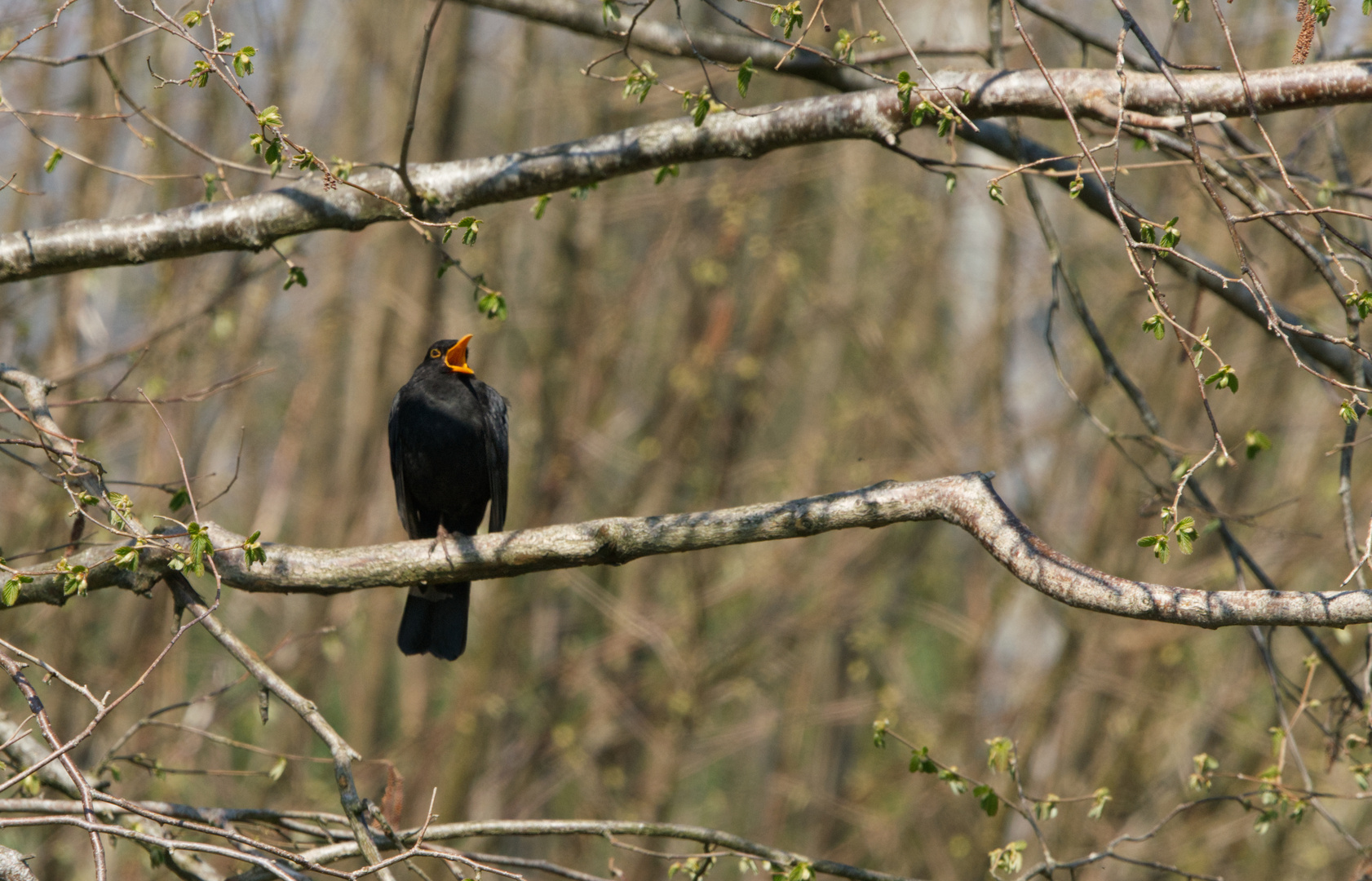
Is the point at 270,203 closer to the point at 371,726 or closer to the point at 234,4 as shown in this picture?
the point at 234,4

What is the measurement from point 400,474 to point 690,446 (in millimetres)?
4209

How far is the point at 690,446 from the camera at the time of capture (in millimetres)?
9289

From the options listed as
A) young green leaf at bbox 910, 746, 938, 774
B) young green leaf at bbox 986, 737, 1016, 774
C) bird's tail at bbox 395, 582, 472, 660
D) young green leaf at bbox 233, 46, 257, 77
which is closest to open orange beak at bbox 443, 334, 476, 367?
bird's tail at bbox 395, 582, 472, 660

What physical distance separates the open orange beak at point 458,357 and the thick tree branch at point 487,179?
1.68 meters

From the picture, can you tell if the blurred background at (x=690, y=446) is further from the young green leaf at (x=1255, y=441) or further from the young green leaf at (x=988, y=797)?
the young green leaf at (x=988, y=797)

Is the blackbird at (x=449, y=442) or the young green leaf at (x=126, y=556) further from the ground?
the blackbird at (x=449, y=442)

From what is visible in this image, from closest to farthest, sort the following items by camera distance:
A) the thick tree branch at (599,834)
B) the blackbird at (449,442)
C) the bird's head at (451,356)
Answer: the thick tree branch at (599,834) → the blackbird at (449,442) → the bird's head at (451,356)

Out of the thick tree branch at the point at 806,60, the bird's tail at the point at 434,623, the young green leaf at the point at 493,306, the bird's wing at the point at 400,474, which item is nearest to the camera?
the young green leaf at the point at 493,306

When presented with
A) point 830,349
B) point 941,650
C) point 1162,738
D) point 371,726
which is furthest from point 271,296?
point 1162,738

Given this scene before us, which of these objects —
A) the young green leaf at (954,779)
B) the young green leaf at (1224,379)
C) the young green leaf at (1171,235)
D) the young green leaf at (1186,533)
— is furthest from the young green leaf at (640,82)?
the young green leaf at (954,779)

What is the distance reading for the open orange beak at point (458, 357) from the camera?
5410 millimetres

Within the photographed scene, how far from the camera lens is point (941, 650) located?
1127cm

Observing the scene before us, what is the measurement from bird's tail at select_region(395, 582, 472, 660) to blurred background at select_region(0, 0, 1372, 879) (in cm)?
412

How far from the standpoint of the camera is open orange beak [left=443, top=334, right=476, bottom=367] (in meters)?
5.41
